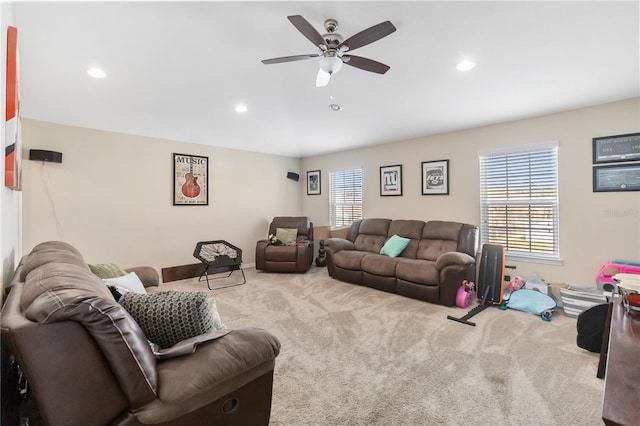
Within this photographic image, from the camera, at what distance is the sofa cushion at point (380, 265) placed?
402 centimetres

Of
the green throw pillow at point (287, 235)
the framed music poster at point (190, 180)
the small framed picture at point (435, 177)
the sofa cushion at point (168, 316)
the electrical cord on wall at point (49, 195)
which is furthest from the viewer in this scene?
the green throw pillow at point (287, 235)

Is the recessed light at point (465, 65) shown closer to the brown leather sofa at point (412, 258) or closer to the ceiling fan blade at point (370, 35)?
the ceiling fan blade at point (370, 35)

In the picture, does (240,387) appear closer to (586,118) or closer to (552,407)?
(552,407)

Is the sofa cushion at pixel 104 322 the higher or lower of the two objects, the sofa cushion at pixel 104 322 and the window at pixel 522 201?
the lower

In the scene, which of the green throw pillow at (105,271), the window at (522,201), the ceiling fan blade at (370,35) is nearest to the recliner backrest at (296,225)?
the window at (522,201)

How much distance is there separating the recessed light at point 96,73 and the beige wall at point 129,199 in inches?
80.6

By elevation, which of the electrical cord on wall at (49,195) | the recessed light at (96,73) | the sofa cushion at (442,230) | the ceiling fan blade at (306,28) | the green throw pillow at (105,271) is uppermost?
the recessed light at (96,73)

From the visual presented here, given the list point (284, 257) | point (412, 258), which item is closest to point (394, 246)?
point (412, 258)

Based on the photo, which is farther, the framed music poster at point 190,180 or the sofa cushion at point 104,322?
the framed music poster at point 190,180

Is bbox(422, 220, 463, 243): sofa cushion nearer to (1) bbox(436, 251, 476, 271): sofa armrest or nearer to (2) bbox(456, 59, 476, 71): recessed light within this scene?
(1) bbox(436, 251, 476, 271): sofa armrest

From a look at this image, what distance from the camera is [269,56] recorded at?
2.37 metres

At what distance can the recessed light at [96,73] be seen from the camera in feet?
8.22

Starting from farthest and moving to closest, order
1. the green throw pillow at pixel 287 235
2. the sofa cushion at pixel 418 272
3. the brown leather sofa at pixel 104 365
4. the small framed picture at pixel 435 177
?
1. the green throw pillow at pixel 287 235
2. the small framed picture at pixel 435 177
3. the sofa cushion at pixel 418 272
4. the brown leather sofa at pixel 104 365

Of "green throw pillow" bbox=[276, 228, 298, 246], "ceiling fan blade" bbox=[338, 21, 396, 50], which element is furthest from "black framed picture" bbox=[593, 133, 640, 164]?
"green throw pillow" bbox=[276, 228, 298, 246]
